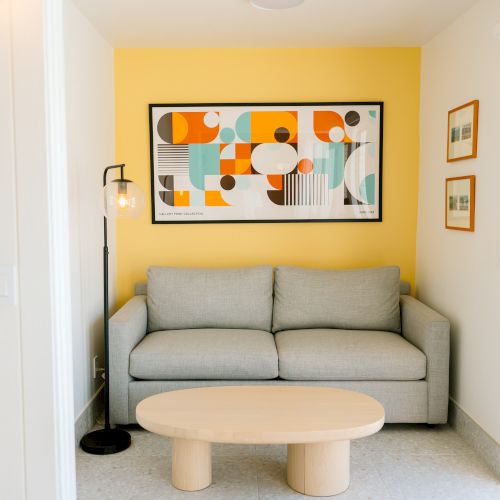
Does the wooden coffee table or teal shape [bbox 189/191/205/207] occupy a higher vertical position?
teal shape [bbox 189/191/205/207]

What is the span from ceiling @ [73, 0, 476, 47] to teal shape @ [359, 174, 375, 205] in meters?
0.96

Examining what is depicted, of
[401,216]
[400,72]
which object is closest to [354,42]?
[400,72]

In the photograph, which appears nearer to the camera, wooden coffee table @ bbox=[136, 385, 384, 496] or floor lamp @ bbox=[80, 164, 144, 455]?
wooden coffee table @ bbox=[136, 385, 384, 496]

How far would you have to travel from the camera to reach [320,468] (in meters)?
2.75

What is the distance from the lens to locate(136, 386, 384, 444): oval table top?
2.53m

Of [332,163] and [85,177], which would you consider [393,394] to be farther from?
[85,177]

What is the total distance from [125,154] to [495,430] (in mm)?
3029

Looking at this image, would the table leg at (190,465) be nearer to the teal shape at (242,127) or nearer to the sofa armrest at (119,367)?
the sofa armrest at (119,367)

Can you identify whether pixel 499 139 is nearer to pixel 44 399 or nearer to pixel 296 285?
pixel 296 285

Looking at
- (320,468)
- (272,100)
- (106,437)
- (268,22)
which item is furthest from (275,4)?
(106,437)

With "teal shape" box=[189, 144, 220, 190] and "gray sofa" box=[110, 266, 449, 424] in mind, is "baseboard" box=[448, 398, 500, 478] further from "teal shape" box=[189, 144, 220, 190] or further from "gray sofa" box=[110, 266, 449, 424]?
"teal shape" box=[189, 144, 220, 190]

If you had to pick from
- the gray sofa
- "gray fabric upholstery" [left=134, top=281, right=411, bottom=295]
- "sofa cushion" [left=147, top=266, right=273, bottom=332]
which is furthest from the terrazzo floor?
"gray fabric upholstery" [left=134, top=281, right=411, bottom=295]

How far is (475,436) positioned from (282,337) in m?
1.25

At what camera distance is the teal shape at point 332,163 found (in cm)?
435
